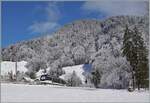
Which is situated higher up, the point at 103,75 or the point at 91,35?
the point at 91,35

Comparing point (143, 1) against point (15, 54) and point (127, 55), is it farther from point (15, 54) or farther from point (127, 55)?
point (15, 54)

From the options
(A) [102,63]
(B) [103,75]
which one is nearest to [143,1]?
(B) [103,75]

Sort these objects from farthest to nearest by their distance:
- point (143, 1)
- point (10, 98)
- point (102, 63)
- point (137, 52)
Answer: point (102, 63) < point (137, 52) < point (143, 1) < point (10, 98)

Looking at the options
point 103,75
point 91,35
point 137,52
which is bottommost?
point 103,75

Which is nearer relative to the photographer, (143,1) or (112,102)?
(112,102)

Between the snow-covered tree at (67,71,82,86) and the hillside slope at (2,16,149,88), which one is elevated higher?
the hillside slope at (2,16,149,88)

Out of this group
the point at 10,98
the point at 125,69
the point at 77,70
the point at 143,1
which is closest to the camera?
the point at 10,98

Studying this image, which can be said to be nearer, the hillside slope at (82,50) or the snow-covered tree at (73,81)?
the snow-covered tree at (73,81)

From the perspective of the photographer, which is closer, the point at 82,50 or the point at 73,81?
the point at 73,81

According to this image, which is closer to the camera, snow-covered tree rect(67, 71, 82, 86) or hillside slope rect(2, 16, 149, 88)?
snow-covered tree rect(67, 71, 82, 86)

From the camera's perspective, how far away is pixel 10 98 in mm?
4039

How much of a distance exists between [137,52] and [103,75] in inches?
216

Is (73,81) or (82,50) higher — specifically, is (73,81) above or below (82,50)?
below

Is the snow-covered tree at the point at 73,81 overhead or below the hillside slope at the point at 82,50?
below
